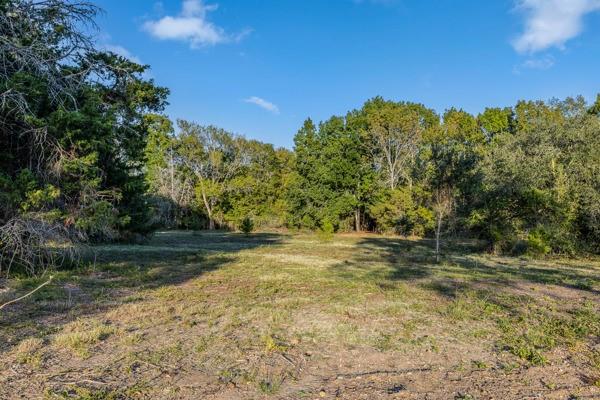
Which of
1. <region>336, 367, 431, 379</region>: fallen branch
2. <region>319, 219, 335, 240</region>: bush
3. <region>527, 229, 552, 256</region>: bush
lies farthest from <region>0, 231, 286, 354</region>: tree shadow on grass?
<region>319, 219, 335, 240</region>: bush

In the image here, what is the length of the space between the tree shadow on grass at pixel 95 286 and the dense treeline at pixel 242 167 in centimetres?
91

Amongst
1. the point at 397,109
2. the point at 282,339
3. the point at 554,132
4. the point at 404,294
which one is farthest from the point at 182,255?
the point at 397,109

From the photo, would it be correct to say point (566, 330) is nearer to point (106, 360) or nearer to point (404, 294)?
point (404, 294)

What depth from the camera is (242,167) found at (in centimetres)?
4550

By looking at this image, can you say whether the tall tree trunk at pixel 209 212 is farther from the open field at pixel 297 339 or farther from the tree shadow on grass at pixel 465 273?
the open field at pixel 297 339

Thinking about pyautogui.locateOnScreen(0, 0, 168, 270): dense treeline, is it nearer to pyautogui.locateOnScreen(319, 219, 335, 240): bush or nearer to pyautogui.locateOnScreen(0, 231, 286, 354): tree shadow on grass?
pyautogui.locateOnScreen(0, 231, 286, 354): tree shadow on grass

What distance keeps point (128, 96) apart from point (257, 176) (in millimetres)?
31965

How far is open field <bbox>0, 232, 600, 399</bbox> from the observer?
12.9 feet

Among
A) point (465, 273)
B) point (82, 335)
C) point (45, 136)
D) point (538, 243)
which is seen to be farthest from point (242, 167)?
point (82, 335)

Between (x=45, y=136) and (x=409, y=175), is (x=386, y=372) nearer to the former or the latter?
(x=45, y=136)

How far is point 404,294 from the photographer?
340 inches

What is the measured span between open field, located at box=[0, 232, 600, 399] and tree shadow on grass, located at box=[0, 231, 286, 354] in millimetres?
49

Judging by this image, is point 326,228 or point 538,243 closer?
point 538,243

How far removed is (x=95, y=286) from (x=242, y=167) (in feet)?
121
